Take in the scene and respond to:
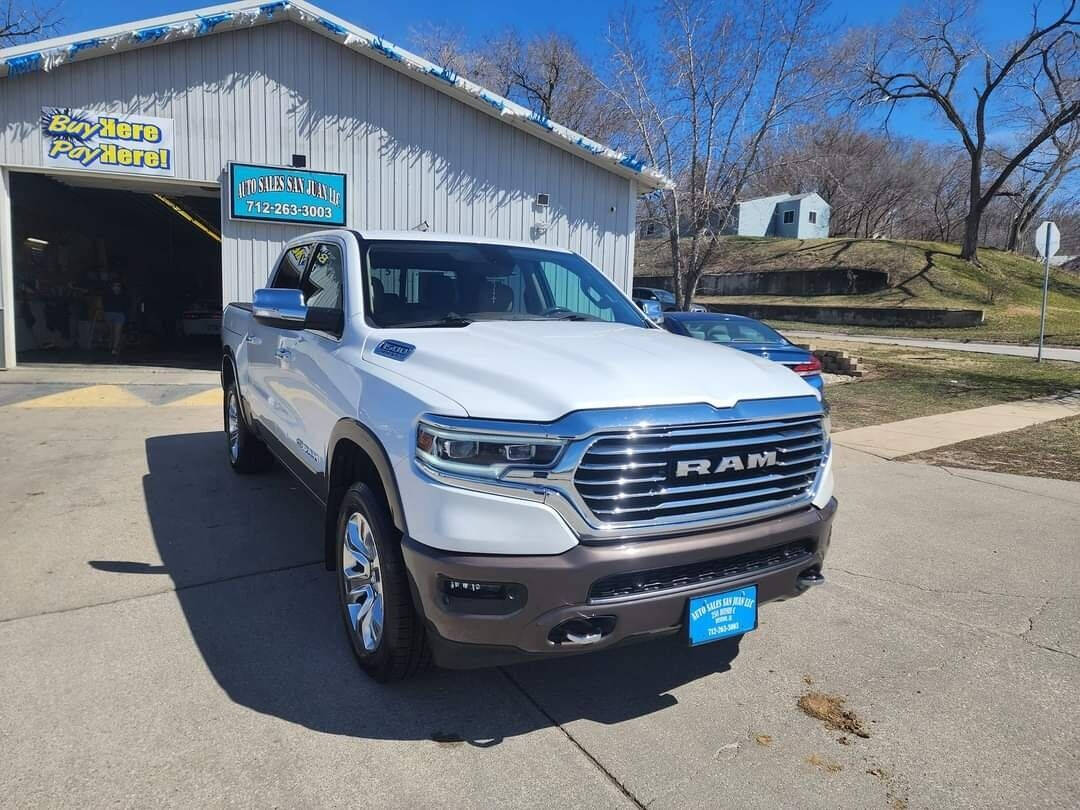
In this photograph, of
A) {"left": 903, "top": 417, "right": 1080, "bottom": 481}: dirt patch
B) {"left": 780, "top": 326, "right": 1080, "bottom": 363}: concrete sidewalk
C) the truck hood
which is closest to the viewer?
the truck hood

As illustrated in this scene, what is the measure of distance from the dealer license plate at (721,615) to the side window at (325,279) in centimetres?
240

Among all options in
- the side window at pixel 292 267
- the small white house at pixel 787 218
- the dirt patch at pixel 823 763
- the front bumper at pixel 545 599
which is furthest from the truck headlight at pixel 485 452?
the small white house at pixel 787 218

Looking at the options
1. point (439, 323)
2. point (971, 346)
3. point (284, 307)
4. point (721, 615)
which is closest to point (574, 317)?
point (439, 323)

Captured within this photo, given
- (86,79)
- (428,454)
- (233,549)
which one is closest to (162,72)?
(86,79)

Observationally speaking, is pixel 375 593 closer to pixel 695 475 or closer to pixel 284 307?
pixel 695 475

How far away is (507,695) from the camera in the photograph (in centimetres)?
318

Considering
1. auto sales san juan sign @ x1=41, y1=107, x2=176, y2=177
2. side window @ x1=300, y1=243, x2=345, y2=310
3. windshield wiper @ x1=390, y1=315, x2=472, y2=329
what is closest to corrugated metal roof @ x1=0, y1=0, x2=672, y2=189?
auto sales san juan sign @ x1=41, y1=107, x2=176, y2=177

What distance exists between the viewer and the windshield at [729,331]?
10.2m

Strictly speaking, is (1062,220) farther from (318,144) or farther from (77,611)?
(77,611)

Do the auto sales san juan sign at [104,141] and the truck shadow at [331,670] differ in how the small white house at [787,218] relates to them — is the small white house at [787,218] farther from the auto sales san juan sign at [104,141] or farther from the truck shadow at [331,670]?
the truck shadow at [331,670]

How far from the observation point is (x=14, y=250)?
14.6 metres

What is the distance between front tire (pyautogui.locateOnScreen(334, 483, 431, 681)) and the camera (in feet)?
9.53

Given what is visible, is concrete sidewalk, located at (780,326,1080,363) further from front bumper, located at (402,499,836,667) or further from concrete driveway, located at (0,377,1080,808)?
front bumper, located at (402,499,836,667)

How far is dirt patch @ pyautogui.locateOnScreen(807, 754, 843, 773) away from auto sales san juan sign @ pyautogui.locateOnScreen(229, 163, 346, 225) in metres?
11.9
